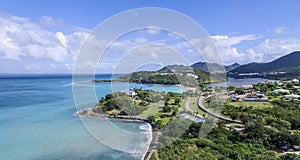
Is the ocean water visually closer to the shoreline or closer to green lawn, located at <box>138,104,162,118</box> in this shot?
the shoreline

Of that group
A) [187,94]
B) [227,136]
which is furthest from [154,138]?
[187,94]

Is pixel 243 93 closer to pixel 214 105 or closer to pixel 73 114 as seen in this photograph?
→ pixel 214 105

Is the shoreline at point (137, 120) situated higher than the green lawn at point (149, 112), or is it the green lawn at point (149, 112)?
the green lawn at point (149, 112)

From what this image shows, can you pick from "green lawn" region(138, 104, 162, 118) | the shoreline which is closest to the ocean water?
the shoreline

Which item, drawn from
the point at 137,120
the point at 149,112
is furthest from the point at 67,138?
the point at 149,112

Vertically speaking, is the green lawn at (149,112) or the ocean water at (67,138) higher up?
the green lawn at (149,112)

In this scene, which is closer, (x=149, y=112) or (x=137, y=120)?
(x=137, y=120)

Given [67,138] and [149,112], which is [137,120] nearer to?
[149,112]

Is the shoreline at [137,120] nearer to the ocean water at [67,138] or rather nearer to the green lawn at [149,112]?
the ocean water at [67,138]

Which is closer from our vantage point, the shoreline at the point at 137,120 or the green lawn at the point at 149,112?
the shoreline at the point at 137,120

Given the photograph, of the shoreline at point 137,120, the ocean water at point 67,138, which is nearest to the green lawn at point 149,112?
the shoreline at point 137,120

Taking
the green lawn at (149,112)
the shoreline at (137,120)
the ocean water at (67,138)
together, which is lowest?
the ocean water at (67,138)

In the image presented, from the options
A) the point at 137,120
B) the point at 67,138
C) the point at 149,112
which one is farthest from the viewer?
the point at 149,112
